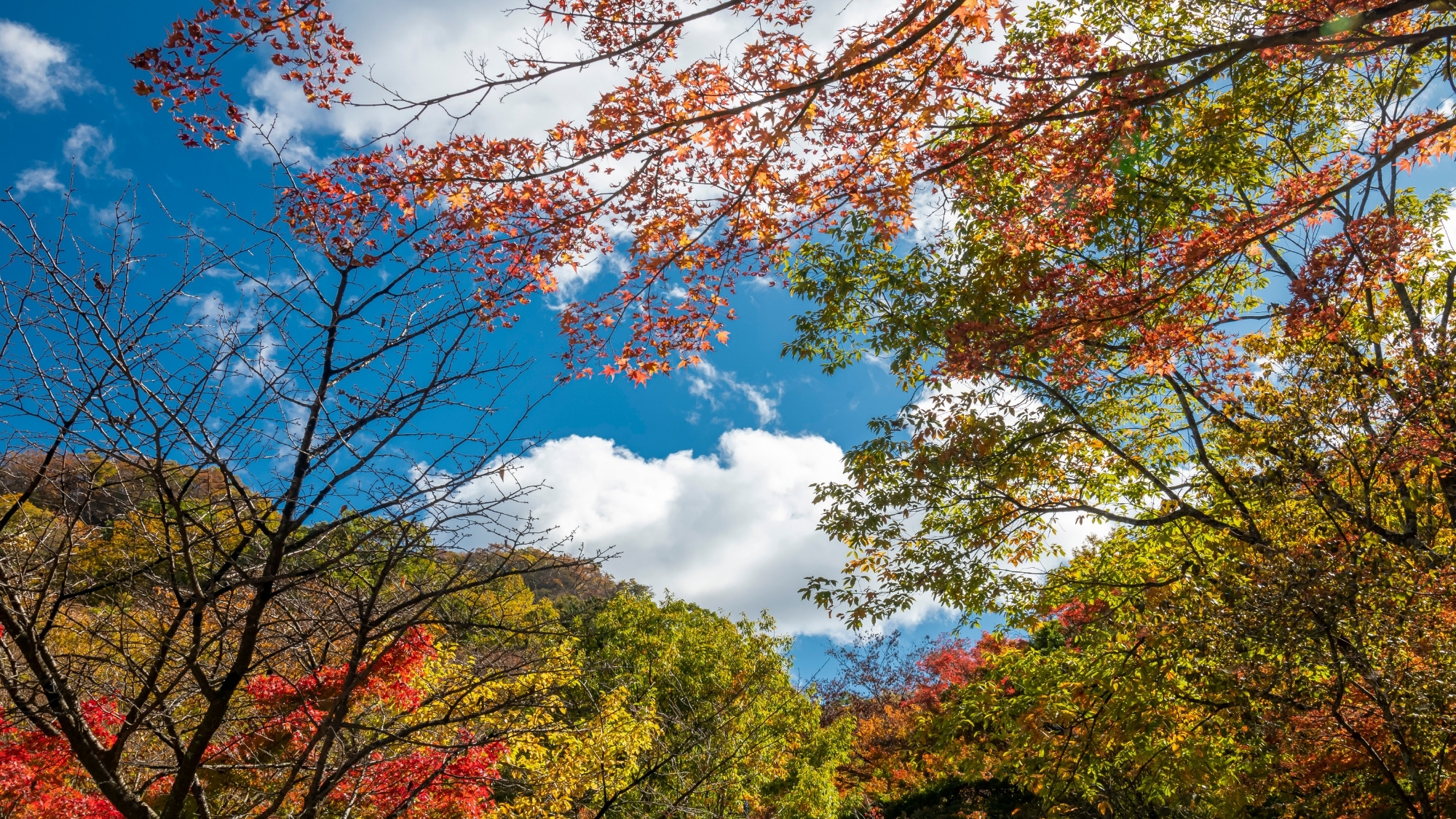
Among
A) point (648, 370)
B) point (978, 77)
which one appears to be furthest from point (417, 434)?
point (978, 77)

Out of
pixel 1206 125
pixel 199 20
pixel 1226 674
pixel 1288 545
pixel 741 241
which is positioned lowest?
pixel 1226 674

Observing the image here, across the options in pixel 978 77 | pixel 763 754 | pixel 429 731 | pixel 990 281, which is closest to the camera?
pixel 978 77

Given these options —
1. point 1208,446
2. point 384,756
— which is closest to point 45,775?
point 384,756

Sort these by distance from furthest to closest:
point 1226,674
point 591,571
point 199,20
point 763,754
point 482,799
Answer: point 763,754 < point 482,799 < point 1226,674 < point 591,571 < point 199,20

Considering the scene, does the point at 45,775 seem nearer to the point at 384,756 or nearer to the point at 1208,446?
the point at 384,756

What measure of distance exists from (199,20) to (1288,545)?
9172mm

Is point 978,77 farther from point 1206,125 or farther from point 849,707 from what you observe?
point 849,707

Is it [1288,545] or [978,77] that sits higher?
[978,77]

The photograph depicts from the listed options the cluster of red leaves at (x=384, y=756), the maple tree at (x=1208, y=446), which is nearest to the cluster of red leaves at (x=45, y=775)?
the cluster of red leaves at (x=384, y=756)

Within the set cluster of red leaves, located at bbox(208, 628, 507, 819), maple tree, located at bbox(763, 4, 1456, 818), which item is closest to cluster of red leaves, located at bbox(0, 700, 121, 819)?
cluster of red leaves, located at bbox(208, 628, 507, 819)

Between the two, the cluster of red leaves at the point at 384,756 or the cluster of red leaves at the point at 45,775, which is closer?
the cluster of red leaves at the point at 384,756

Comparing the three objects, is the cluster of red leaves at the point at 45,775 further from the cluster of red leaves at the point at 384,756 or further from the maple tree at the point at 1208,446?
the maple tree at the point at 1208,446

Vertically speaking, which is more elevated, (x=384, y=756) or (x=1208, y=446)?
(x=1208, y=446)

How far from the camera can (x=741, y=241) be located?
5172 millimetres
